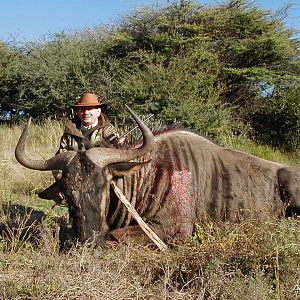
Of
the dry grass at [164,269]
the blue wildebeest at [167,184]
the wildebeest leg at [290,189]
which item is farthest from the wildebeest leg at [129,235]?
the wildebeest leg at [290,189]

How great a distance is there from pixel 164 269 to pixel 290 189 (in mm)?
2719

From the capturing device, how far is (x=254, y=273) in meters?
3.85

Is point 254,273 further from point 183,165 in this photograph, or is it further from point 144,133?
point 183,165

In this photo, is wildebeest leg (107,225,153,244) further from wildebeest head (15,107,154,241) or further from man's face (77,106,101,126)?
man's face (77,106,101,126)

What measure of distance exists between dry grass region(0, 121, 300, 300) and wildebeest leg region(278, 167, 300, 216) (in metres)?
1.49

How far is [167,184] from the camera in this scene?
19.4 feet

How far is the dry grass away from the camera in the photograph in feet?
12.0

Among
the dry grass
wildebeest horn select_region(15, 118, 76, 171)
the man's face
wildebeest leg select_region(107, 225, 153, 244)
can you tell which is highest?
the man's face

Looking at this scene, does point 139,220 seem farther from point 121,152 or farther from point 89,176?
point 89,176

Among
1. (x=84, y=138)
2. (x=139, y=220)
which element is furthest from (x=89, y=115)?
(x=139, y=220)

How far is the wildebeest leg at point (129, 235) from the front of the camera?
17.6ft

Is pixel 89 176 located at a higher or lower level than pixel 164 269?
higher

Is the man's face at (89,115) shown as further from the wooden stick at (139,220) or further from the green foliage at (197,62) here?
the green foliage at (197,62)

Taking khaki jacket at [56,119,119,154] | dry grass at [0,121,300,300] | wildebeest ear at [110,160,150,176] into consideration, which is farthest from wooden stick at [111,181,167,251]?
khaki jacket at [56,119,119,154]
